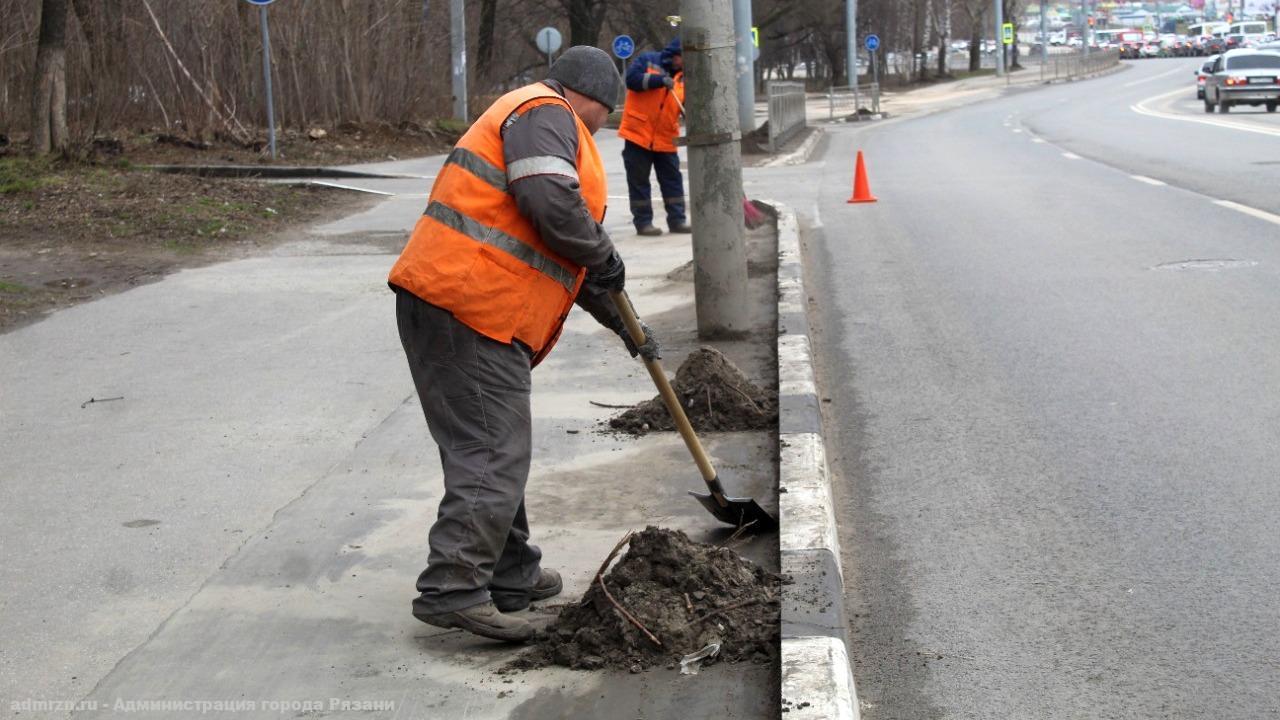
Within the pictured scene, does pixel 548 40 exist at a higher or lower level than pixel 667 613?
higher

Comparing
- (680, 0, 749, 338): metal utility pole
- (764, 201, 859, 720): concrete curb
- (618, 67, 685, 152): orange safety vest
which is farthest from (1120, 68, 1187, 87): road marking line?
(764, 201, 859, 720): concrete curb

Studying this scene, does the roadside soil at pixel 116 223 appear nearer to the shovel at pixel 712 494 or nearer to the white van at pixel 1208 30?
the shovel at pixel 712 494

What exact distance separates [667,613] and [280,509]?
208cm

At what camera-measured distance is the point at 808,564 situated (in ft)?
14.8

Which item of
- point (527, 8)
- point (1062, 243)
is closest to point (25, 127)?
point (1062, 243)

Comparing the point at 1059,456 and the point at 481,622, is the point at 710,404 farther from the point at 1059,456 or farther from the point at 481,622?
the point at 481,622

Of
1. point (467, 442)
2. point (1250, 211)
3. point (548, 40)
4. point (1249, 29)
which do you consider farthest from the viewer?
point (1249, 29)

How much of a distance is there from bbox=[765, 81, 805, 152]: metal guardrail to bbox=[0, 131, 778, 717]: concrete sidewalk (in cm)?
1738

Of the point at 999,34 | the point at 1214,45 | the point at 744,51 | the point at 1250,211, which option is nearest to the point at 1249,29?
the point at 1214,45

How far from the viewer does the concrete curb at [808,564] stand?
3617 millimetres

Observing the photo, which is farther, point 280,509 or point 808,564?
point 280,509

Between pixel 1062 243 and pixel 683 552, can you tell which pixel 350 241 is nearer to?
pixel 1062 243

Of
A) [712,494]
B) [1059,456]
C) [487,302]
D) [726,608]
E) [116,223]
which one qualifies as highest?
[487,302]

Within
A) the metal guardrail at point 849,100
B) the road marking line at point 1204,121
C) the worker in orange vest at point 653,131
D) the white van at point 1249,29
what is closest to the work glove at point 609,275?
the worker in orange vest at point 653,131
